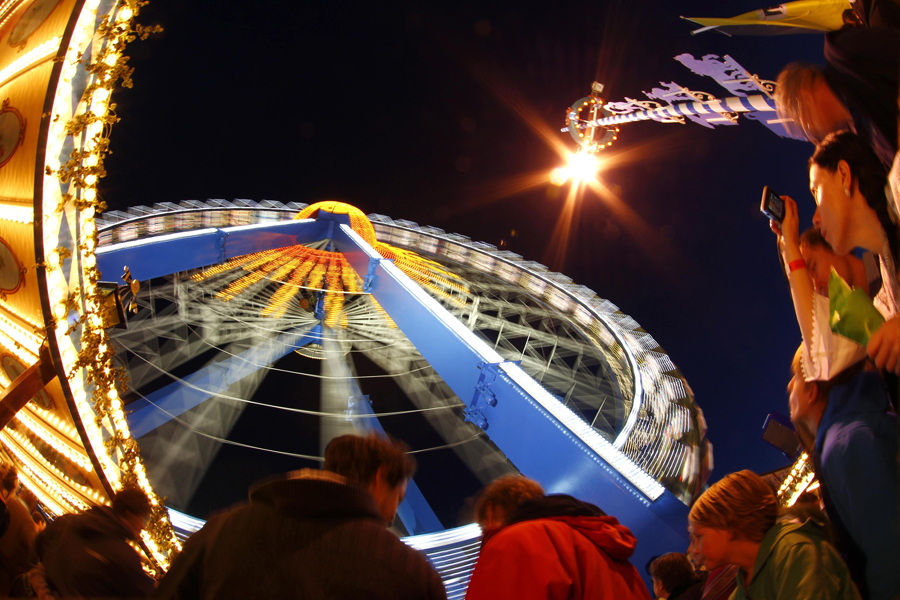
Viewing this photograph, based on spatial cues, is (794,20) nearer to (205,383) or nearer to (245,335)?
(205,383)

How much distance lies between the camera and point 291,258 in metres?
13.7

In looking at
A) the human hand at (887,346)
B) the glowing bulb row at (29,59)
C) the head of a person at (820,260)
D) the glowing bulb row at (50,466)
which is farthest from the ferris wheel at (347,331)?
the human hand at (887,346)

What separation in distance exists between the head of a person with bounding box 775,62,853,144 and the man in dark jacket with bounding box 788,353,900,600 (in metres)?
1.06

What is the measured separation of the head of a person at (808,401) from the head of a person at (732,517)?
1.21 ft

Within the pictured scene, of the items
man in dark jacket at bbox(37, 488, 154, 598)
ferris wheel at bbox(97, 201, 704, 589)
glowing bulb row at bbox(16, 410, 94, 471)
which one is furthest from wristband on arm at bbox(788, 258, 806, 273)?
glowing bulb row at bbox(16, 410, 94, 471)

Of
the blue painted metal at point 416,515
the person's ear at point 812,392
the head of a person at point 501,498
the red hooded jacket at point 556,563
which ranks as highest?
the person's ear at point 812,392

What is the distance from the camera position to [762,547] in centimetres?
215

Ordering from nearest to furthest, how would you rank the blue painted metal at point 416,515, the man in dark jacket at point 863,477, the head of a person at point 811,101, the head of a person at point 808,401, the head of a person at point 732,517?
the man in dark jacket at point 863,477 < the head of a person at point 811,101 < the head of a person at point 808,401 < the head of a person at point 732,517 < the blue painted metal at point 416,515

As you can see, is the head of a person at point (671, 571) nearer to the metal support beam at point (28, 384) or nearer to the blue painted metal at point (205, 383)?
the metal support beam at point (28, 384)

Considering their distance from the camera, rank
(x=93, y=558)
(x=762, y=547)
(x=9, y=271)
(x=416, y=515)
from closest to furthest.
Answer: (x=762, y=547) < (x=93, y=558) < (x=9, y=271) < (x=416, y=515)

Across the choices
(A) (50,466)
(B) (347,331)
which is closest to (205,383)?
(B) (347,331)

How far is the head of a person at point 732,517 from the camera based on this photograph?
88.3 inches

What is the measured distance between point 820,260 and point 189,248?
9379 millimetres

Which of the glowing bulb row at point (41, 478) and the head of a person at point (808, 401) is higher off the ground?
the head of a person at point (808, 401)
